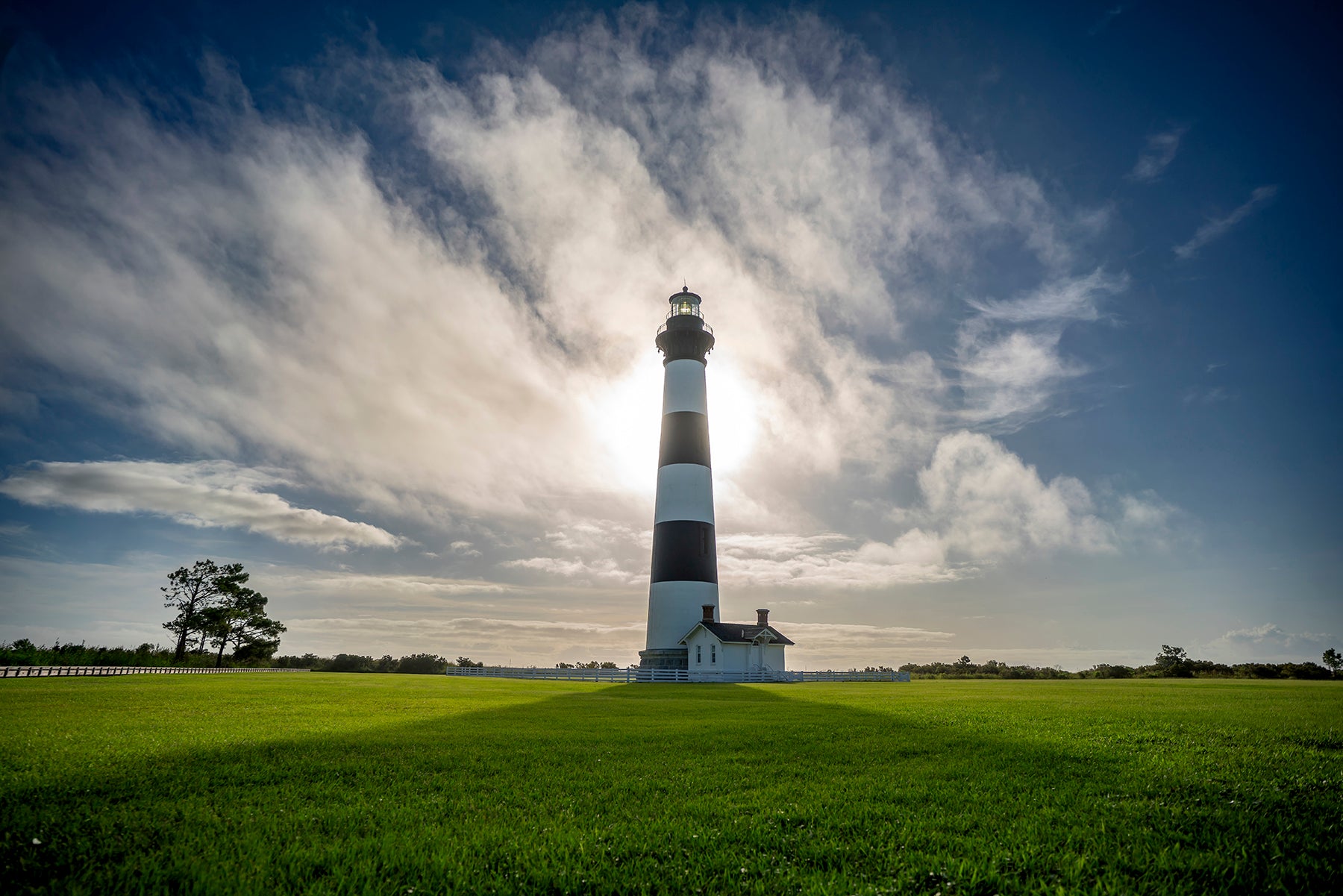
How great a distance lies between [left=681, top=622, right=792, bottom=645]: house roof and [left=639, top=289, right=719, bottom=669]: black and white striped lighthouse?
0.64m

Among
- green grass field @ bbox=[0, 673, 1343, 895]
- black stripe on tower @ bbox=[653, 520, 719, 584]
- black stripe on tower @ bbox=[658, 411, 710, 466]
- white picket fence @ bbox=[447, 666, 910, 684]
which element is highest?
black stripe on tower @ bbox=[658, 411, 710, 466]

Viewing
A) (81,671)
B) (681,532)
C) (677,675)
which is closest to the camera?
(81,671)

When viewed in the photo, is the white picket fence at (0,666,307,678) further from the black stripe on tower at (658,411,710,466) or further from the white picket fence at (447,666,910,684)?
the black stripe on tower at (658,411,710,466)

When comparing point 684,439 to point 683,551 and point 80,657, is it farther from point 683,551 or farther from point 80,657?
point 80,657

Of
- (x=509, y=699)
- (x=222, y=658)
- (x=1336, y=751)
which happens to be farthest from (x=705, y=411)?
(x=222, y=658)

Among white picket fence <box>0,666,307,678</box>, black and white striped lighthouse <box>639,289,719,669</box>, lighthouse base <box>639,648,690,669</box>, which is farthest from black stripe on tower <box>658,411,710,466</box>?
white picket fence <box>0,666,307,678</box>

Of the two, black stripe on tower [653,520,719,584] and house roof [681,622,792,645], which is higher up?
black stripe on tower [653,520,719,584]

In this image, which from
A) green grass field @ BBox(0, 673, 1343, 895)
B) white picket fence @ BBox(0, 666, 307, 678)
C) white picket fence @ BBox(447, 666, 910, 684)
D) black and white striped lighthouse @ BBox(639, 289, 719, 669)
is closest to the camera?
green grass field @ BBox(0, 673, 1343, 895)

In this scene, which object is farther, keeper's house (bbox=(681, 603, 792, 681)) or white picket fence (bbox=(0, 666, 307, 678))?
keeper's house (bbox=(681, 603, 792, 681))

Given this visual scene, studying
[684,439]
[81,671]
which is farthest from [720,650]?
[81,671]

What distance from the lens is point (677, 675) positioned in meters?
43.3

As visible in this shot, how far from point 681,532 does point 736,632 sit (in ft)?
28.7

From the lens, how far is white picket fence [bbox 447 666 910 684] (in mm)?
43438

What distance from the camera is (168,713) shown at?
1486cm
